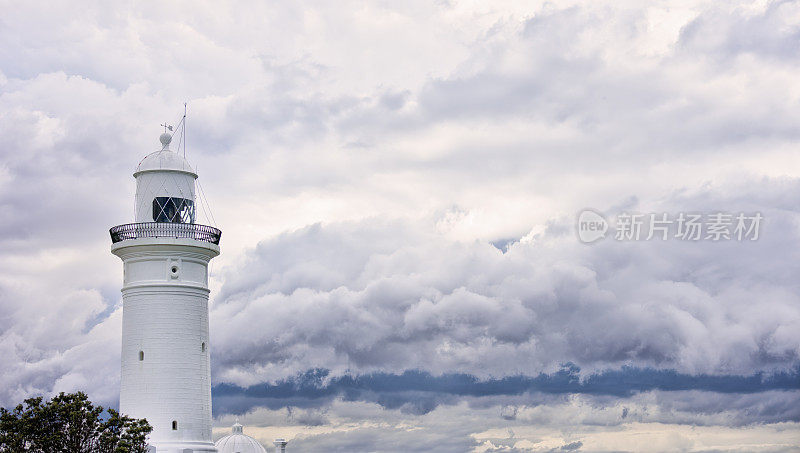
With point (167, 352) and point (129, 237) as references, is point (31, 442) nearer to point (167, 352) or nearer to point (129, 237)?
point (167, 352)

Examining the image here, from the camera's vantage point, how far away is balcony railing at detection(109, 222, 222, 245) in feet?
237

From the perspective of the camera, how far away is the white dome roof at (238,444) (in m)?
90.6

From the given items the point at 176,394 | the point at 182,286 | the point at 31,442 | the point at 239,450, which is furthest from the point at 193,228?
the point at 239,450

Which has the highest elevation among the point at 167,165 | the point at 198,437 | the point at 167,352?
the point at 167,165

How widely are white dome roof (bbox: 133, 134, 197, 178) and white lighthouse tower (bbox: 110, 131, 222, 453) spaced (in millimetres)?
65

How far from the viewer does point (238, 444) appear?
91062 millimetres

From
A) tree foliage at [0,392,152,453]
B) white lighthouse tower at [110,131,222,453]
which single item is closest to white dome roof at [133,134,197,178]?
white lighthouse tower at [110,131,222,453]

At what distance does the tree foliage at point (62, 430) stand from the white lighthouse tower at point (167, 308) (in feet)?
14.1

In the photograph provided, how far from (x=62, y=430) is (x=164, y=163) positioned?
1840cm

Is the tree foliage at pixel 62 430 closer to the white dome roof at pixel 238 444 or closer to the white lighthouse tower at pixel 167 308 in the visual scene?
the white lighthouse tower at pixel 167 308

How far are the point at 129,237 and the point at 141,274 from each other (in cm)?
252

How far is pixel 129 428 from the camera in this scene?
67812 millimetres

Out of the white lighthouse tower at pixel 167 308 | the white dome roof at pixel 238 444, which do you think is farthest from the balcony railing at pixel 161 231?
the white dome roof at pixel 238 444

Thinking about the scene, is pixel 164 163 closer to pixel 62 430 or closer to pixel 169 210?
pixel 169 210
